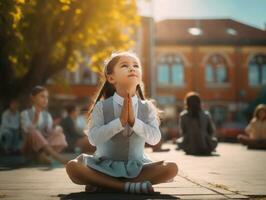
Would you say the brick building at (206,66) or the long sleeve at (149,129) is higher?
the brick building at (206,66)

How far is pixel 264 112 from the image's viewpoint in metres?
18.2

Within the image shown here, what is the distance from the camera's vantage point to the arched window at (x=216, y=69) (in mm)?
52406

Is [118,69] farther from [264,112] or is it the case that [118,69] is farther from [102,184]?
[264,112]

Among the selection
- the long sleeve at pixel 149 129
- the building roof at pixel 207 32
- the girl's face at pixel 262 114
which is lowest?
the girl's face at pixel 262 114

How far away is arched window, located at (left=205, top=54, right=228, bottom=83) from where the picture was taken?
52.4 m

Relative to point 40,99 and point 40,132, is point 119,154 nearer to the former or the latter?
point 40,99

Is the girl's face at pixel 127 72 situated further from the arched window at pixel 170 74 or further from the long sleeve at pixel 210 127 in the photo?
the arched window at pixel 170 74

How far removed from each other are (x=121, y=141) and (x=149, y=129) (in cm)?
31

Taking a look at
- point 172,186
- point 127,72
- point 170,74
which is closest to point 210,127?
point 172,186

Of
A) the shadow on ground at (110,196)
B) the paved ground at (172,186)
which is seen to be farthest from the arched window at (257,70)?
the shadow on ground at (110,196)

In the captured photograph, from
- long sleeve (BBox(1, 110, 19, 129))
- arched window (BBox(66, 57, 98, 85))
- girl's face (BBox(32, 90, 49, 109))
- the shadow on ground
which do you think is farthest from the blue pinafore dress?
arched window (BBox(66, 57, 98, 85))

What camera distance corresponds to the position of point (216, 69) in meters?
52.5

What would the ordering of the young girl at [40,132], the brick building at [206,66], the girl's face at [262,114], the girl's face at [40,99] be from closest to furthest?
1. the young girl at [40,132]
2. the girl's face at [40,99]
3. the girl's face at [262,114]
4. the brick building at [206,66]

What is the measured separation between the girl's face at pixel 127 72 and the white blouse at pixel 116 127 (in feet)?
0.58
